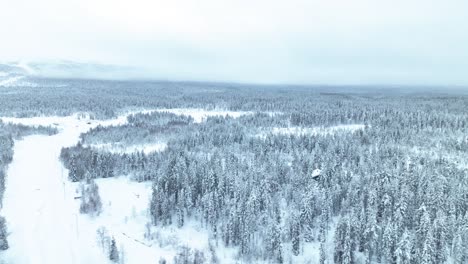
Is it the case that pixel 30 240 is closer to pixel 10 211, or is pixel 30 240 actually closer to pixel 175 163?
pixel 10 211

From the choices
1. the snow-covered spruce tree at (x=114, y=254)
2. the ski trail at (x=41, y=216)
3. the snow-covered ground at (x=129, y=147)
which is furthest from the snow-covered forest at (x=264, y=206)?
the snow-covered ground at (x=129, y=147)

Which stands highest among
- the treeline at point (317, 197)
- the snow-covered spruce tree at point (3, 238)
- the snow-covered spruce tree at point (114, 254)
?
the treeline at point (317, 197)

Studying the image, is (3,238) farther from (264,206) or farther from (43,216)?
(264,206)

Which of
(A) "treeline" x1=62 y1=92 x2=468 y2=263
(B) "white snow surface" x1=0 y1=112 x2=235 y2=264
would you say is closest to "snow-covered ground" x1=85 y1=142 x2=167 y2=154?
(A) "treeline" x1=62 y1=92 x2=468 y2=263

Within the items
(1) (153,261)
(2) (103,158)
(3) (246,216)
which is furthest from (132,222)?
(2) (103,158)

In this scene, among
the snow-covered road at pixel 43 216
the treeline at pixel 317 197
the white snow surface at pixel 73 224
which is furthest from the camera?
the white snow surface at pixel 73 224

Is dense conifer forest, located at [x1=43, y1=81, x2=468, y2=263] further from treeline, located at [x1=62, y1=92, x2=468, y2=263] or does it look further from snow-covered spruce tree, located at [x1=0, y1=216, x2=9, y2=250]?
snow-covered spruce tree, located at [x1=0, y1=216, x2=9, y2=250]

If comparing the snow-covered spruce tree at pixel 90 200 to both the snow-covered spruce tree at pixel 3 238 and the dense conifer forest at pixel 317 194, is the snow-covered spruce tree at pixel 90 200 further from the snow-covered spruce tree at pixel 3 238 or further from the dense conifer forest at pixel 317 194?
the snow-covered spruce tree at pixel 3 238
